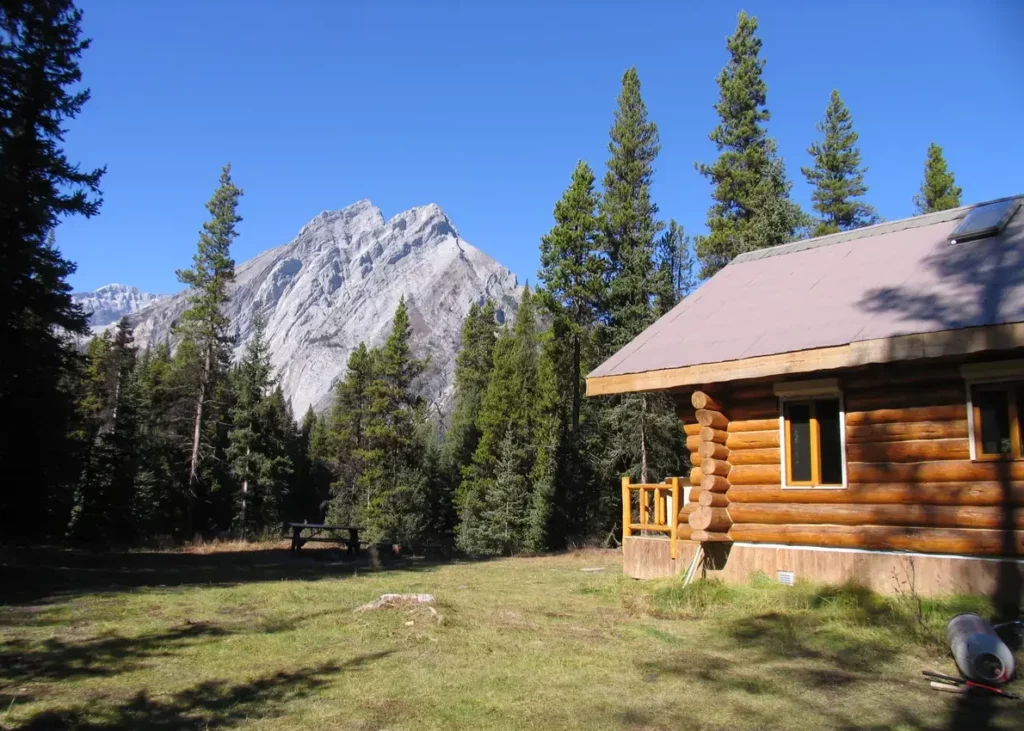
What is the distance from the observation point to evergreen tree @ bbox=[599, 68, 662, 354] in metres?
32.8

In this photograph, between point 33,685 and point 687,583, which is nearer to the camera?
point 33,685

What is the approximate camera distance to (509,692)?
609cm

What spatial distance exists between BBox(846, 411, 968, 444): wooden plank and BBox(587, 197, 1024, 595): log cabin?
18 millimetres

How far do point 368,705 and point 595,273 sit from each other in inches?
1130

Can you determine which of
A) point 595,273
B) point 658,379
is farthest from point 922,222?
point 595,273

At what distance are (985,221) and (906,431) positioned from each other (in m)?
4.11

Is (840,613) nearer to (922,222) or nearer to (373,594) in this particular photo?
(373,594)

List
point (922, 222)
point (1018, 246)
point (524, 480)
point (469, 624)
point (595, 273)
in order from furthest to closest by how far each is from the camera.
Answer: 1. point (524, 480)
2. point (595, 273)
3. point (922, 222)
4. point (1018, 246)
5. point (469, 624)

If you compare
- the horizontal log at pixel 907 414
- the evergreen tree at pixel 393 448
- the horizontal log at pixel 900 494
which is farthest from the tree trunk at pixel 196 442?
the horizontal log at pixel 907 414

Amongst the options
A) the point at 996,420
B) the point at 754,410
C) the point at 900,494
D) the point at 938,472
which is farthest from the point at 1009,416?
the point at 754,410

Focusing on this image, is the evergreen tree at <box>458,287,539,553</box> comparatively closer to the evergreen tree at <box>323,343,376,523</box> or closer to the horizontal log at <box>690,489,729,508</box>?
the evergreen tree at <box>323,343,376,523</box>

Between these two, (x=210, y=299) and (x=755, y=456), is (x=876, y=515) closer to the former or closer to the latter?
(x=755, y=456)

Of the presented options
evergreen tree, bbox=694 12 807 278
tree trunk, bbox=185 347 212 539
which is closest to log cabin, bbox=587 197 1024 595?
evergreen tree, bbox=694 12 807 278

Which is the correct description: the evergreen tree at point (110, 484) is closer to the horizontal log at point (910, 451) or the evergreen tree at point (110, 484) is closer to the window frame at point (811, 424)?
the window frame at point (811, 424)
